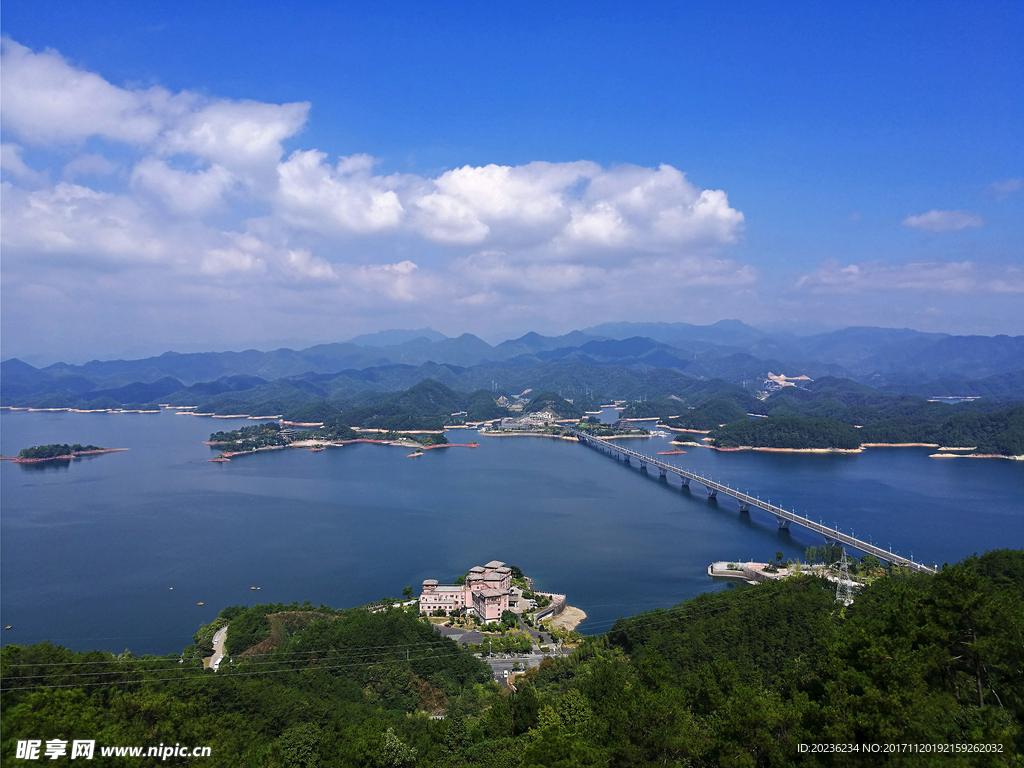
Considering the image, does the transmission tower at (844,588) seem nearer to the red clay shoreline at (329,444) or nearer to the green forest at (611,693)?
the green forest at (611,693)

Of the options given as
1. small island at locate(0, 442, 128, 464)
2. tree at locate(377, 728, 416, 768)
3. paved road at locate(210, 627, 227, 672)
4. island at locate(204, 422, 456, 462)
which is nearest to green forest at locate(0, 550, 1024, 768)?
tree at locate(377, 728, 416, 768)

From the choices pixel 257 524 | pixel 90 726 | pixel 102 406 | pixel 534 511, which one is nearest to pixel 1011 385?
pixel 534 511

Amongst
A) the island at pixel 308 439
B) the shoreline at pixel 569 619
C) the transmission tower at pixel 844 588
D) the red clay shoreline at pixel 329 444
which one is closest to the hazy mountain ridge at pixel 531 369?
the island at pixel 308 439

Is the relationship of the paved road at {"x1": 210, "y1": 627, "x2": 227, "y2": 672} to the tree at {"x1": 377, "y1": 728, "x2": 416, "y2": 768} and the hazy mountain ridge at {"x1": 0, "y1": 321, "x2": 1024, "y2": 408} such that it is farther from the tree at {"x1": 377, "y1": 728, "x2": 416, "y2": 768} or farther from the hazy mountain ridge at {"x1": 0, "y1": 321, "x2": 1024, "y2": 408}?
the hazy mountain ridge at {"x1": 0, "y1": 321, "x2": 1024, "y2": 408}

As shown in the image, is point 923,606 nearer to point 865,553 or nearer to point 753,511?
point 865,553

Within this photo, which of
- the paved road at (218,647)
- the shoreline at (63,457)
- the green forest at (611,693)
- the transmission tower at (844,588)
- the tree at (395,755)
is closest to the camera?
the green forest at (611,693)

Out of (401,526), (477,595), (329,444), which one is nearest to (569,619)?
(477,595)
